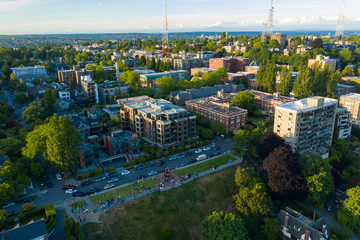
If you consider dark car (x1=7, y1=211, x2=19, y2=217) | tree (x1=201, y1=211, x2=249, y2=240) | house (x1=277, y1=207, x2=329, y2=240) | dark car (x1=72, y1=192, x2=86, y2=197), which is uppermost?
dark car (x1=7, y1=211, x2=19, y2=217)

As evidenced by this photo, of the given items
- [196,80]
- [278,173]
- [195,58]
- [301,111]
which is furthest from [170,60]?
[278,173]

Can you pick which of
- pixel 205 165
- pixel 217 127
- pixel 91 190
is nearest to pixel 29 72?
pixel 217 127

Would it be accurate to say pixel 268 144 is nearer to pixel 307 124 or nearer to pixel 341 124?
pixel 307 124

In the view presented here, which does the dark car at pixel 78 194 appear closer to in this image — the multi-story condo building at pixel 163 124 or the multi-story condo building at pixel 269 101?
the multi-story condo building at pixel 163 124

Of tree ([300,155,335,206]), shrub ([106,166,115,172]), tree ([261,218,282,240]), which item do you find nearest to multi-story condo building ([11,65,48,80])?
shrub ([106,166,115,172])

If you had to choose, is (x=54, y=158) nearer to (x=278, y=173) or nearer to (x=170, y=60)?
(x=278, y=173)

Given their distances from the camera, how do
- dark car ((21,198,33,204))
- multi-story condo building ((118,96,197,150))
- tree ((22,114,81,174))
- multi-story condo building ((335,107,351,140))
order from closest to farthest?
1. dark car ((21,198,33,204))
2. tree ((22,114,81,174))
3. multi-story condo building ((118,96,197,150))
4. multi-story condo building ((335,107,351,140))

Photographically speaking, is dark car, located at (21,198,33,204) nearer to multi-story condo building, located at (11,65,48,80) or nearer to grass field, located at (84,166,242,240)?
grass field, located at (84,166,242,240)
